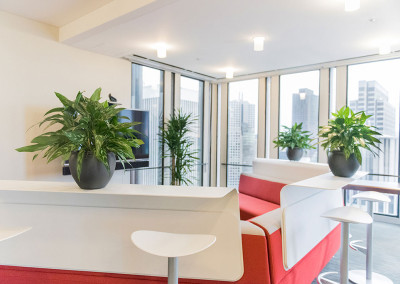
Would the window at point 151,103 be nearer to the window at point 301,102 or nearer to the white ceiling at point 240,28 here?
the white ceiling at point 240,28

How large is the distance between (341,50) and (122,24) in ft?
11.0

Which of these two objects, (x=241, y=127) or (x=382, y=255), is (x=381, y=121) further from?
(x=241, y=127)

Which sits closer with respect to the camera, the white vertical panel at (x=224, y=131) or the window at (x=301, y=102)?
the window at (x=301, y=102)

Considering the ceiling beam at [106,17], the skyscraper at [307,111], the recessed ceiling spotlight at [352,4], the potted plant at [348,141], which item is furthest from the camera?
the skyscraper at [307,111]

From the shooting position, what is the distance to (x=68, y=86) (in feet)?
12.6

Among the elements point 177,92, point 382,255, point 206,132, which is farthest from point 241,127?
point 382,255

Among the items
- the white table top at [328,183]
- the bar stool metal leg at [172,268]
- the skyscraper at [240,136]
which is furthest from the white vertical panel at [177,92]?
the bar stool metal leg at [172,268]

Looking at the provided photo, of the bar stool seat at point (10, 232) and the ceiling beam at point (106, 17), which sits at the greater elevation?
the ceiling beam at point (106, 17)

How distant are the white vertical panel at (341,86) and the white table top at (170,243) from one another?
454cm

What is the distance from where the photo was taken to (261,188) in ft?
13.5

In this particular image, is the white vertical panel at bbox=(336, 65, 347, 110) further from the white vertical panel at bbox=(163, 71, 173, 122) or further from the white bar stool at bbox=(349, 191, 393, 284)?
the white vertical panel at bbox=(163, 71, 173, 122)

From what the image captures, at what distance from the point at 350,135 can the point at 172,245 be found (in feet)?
6.20

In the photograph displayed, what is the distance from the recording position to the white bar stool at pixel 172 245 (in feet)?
3.74

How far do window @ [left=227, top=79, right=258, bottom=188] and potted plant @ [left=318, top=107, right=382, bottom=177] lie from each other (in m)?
3.64
